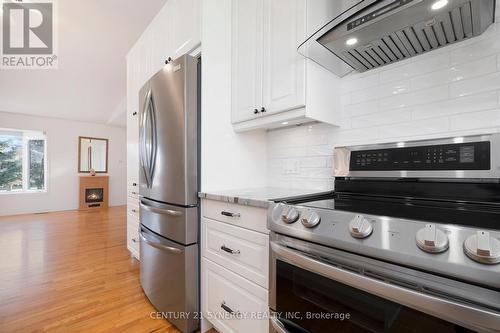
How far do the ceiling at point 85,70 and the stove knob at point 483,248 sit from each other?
2756mm

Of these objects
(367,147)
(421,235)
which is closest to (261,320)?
(421,235)

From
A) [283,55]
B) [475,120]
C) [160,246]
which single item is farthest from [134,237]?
[475,120]

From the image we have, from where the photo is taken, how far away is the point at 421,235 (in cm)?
59

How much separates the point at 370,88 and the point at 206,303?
1627 mm

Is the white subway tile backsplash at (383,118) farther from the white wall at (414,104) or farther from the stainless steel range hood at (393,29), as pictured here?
the stainless steel range hood at (393,29)

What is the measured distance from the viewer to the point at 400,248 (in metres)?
0.62

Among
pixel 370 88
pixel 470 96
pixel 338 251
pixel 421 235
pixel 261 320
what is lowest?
pixel 261 320

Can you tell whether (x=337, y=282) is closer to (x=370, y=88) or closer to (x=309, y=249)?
(x=309, y=249)

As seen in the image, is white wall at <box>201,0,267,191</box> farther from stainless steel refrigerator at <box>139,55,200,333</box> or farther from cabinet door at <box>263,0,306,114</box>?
cabinet door at <box>263,0,306,114</box>

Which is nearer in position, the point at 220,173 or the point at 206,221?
the point at 206,221

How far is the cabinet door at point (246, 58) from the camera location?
1454 millimetres

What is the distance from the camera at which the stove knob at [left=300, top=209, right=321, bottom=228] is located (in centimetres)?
82

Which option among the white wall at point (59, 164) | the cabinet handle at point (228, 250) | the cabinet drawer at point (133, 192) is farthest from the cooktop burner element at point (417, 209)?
the white wall at point (59, 164)

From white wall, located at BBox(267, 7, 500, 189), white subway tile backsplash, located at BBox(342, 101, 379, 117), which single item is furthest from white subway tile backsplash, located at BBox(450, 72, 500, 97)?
white subway tile backsplash, located at BBox(342, 101, 379, 117)
